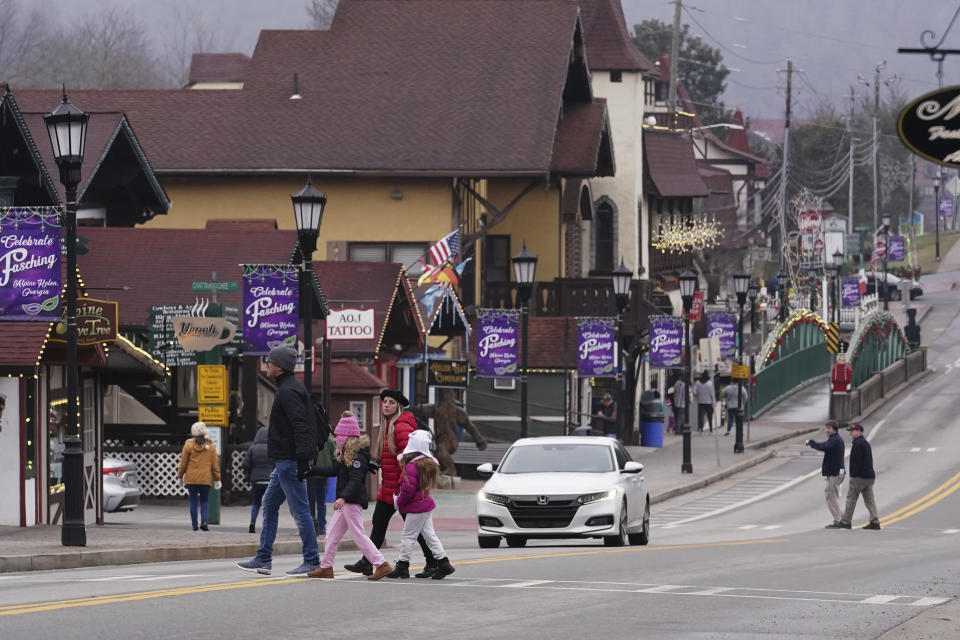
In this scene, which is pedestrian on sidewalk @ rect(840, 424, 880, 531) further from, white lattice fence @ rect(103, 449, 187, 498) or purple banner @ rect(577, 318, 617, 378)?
white lattice fence @ rect(103, 449, 187, 498)

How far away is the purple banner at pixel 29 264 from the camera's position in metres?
21.9

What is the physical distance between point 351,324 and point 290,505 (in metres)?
14.6

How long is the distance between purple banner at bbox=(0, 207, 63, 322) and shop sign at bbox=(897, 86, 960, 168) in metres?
12.7

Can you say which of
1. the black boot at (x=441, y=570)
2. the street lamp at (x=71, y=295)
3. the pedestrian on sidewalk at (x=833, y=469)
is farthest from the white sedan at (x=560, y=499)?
the pedestrian on sidewalk at (x=833, y=469)

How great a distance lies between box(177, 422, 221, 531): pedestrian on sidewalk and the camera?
83.3 feet

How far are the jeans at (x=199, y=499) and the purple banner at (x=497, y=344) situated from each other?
11893 millimetres

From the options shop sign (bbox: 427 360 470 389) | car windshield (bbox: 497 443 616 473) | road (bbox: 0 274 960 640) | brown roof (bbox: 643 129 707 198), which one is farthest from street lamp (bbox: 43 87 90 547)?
brown roof (bbox: 643 129 707 198)

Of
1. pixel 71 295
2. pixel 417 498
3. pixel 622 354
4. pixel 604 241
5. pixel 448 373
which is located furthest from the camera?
pixel 604 241

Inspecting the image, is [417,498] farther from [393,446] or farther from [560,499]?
[560,499]

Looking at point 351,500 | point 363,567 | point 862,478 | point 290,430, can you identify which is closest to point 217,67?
point 862,478

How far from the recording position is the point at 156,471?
3159cm

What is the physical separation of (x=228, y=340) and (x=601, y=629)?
1545cm

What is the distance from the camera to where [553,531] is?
74.5 ft

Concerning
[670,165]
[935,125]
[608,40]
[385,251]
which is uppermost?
[608,40]
